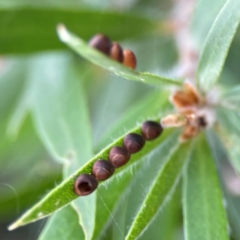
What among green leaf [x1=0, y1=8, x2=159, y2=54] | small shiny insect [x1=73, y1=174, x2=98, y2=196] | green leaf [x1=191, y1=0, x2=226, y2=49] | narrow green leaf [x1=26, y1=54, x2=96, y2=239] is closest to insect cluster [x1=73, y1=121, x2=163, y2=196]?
small shiny insect [x1=73, y1=174, x2=98, y2=196]

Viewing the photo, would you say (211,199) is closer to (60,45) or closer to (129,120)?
(129,120)

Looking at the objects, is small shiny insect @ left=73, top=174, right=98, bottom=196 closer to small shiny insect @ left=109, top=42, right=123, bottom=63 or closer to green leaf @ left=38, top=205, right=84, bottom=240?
green leaf @ left=38, top=205, right=84, bottom=240

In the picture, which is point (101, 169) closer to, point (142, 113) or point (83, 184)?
point (83, 184)

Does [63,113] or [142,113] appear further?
[63,113]

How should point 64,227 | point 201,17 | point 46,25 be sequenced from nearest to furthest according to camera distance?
point 64,227 → point 201,17 → point 46,25

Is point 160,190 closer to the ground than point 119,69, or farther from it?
closer to the ground

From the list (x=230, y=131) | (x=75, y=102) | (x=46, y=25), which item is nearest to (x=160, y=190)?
(x=230, y=131)

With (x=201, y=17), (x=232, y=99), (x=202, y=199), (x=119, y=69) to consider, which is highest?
(x=201, y=17)

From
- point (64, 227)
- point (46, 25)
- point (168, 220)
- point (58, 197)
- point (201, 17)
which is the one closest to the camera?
point (58, 197)
